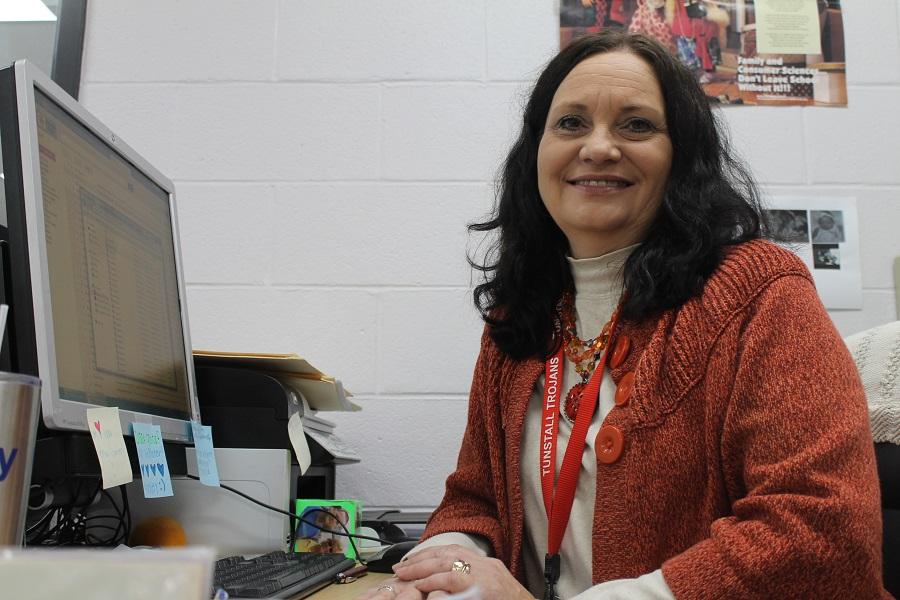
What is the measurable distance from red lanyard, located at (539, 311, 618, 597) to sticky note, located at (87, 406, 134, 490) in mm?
570

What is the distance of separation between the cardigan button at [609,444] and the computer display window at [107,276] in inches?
25.1

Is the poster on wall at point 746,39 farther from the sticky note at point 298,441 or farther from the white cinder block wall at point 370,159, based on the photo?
the sticky note at point 298,441

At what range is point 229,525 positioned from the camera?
130 cm

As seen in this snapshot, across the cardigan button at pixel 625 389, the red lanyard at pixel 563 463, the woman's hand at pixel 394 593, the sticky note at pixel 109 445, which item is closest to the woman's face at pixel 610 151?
the red lanyard at pixel 563 463

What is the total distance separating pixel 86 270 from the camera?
101 centimetres

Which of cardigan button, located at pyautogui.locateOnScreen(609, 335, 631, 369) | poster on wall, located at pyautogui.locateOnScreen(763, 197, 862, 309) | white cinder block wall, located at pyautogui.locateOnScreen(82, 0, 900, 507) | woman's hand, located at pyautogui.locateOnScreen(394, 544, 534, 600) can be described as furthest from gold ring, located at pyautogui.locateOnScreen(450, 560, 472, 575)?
poster on wall, located at pyautogui.locateOnScreen(763, 197, 862, 309)

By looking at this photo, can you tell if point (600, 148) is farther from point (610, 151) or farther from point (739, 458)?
point (739, 458)

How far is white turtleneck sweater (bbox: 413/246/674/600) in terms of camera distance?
113 centimetres

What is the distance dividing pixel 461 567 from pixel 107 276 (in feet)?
1.97

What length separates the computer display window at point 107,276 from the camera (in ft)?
3.09

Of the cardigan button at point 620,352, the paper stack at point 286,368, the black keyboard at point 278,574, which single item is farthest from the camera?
the paper stack at point 286,368

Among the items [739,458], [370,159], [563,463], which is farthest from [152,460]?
[370,159]

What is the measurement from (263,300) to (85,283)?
904mm

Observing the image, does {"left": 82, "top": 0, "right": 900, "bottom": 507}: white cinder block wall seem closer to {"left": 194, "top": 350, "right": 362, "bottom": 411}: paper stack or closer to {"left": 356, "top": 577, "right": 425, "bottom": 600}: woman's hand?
{"left": 194, "top": 350, "right": 362, "bottom": 411}: paper stack
